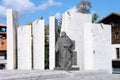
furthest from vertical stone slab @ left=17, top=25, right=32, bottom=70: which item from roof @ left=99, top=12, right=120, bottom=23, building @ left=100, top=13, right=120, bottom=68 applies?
roof @ left=99, top=12, right=120, bottom=23

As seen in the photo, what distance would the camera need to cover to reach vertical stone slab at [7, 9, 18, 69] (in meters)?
20.8

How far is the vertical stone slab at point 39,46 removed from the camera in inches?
791

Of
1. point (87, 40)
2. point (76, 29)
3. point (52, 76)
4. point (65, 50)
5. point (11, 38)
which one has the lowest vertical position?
point (52, 76)

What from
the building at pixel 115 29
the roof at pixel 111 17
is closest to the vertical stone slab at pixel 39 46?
the building at pixel 115 29

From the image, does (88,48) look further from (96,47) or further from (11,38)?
(11,38)

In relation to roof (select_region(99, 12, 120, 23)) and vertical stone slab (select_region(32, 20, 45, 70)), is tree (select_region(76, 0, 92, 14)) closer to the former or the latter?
roof (select_region(99, 12, 120, 23))

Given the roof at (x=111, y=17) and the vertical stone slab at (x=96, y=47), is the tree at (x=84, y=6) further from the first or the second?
the vertical stone slab at (x=96, y=47)

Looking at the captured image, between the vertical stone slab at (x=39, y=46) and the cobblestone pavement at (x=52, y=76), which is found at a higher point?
the vertical stone slab at (x=39, y=46)

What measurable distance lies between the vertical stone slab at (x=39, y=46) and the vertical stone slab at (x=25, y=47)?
329 millimetres

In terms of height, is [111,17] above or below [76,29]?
above

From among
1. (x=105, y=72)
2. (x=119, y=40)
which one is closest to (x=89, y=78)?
(x=105, y=72)

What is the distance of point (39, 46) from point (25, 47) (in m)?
0.89

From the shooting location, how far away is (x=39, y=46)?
20.2 meters

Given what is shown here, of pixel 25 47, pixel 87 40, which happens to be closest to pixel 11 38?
pixel 25 47
